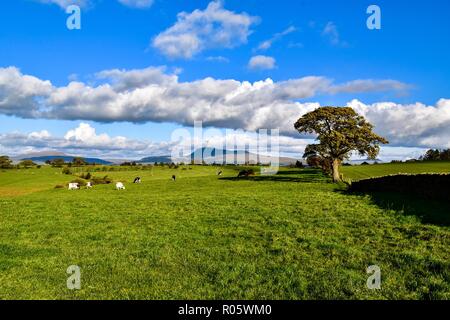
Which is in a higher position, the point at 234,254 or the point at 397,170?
the point at 397,170

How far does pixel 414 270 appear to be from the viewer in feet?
40.4

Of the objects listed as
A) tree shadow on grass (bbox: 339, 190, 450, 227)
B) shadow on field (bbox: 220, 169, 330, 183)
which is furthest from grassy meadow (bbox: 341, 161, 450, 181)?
tree shadow on grass (bbox: 339, 190, 450, 227)

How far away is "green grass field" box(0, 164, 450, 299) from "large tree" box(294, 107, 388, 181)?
1272 inches

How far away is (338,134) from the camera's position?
55.8m

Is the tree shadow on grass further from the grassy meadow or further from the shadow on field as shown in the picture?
the grassy meadow

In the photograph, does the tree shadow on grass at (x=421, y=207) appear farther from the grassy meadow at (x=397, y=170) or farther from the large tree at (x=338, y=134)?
the grassy meadow at (x=397, y=170)

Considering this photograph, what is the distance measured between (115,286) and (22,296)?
2.79 meters

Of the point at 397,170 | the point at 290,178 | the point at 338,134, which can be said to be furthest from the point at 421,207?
the point at 397,170

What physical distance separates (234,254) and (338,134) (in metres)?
44.7

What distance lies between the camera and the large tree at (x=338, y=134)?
56.3 meters

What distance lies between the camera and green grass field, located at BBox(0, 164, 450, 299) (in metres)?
11.5

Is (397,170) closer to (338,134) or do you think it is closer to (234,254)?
(338,134)

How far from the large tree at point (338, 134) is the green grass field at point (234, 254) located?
32.3 meters
